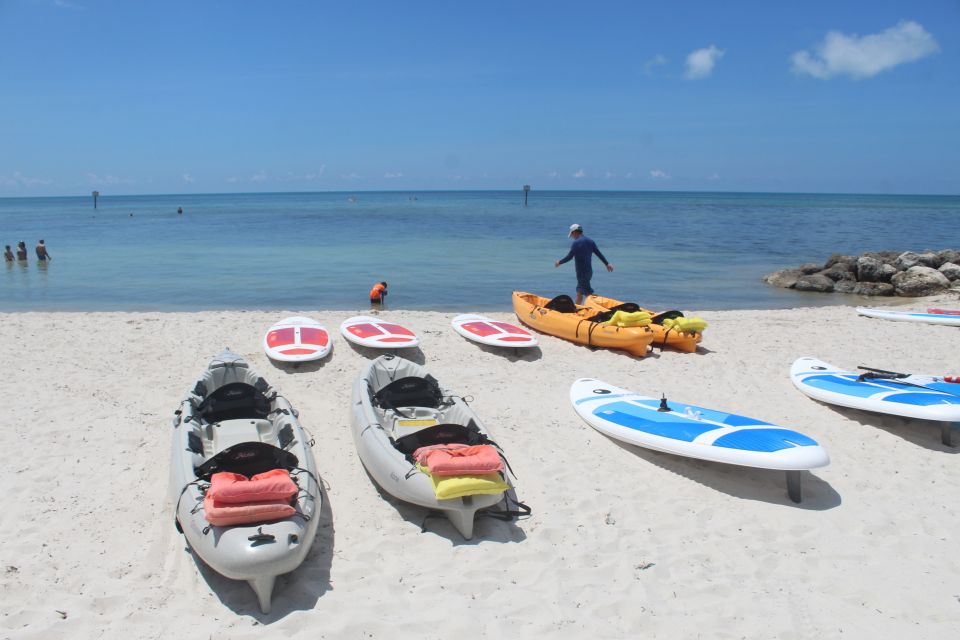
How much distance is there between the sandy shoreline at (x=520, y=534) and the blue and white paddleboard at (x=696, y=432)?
0.24 metres

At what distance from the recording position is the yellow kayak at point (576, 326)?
31.2 ft

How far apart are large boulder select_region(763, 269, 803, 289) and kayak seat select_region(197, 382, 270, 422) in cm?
1624

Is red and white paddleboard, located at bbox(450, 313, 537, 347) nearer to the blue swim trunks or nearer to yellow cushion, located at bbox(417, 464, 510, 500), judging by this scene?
the blue swim trunks

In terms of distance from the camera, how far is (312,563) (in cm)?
471

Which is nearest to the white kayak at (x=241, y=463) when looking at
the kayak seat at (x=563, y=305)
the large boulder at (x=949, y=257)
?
the kayak seat at (x=563, y=305)

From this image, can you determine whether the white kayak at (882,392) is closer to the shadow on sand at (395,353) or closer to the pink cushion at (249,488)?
the shadow on sand at (395,353)

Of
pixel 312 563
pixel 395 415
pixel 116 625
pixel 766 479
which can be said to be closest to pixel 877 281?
pixel 766 479

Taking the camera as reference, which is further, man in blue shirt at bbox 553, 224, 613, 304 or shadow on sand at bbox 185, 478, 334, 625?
man in blue shirt at bbox 553, 224, 613, 304

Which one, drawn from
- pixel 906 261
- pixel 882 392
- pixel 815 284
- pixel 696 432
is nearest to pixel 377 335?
pixel 696 432

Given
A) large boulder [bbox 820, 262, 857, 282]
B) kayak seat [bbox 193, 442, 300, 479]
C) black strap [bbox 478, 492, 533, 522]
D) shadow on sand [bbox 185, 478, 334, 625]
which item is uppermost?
large boulder [bbox 820, 262, 857, 282]

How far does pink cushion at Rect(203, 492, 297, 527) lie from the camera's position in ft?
14.2

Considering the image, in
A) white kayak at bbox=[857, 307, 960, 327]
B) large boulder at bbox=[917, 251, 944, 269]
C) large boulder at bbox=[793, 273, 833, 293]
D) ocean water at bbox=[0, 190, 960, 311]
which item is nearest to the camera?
white kayak at bbox=[857, 307, 960, 327]

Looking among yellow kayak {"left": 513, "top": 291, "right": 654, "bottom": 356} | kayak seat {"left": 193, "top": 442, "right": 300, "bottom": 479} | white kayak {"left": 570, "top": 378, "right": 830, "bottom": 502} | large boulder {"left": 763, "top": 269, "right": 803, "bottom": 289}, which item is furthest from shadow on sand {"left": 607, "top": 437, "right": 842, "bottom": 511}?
large boulder {"left": 763, "top": 269, "right": 803, "bottom": 289}

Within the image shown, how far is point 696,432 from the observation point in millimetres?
6266
